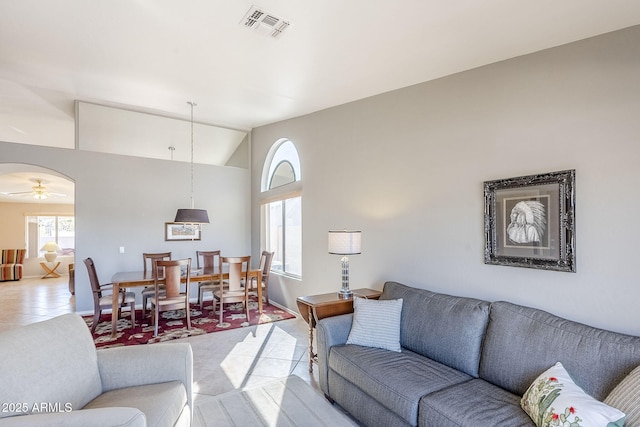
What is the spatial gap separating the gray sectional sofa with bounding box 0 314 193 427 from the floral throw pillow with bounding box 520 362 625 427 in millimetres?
1805

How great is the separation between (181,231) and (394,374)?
4.90 m

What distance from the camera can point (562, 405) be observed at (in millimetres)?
1429

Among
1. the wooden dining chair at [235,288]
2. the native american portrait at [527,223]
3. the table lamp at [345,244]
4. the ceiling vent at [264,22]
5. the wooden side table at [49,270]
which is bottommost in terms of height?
the wooden side table at [49,270]

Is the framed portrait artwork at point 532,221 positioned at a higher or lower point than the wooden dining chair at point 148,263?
higher

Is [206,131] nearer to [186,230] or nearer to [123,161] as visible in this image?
[123,161]

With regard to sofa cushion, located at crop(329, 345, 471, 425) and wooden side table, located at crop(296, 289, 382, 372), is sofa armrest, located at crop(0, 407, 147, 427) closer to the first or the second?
sofa cushion, located at crop(329, 345, 471, 425)

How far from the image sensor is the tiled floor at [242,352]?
2854mm

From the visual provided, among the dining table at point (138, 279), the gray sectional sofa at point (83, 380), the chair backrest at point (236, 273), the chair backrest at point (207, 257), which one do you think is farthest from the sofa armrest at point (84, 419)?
the chair backrest at point (207, 257)

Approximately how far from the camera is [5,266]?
8.38 metres

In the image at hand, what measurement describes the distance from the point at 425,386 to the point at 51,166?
578 cm

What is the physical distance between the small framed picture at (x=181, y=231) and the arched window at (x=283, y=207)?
4.12 feet

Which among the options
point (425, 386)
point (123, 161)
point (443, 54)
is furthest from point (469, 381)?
point (123, 161)

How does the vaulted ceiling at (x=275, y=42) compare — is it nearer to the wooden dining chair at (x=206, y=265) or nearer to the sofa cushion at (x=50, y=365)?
the sofa cushion at (x=50, y=365)

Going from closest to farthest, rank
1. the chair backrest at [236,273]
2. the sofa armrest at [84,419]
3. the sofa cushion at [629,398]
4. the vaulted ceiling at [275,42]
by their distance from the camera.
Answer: the sofa armrest at [84,419] < the sofa cushion at [629,398] < the vaulted ceiling at [275,42] < the chair backrest at [236,273]
